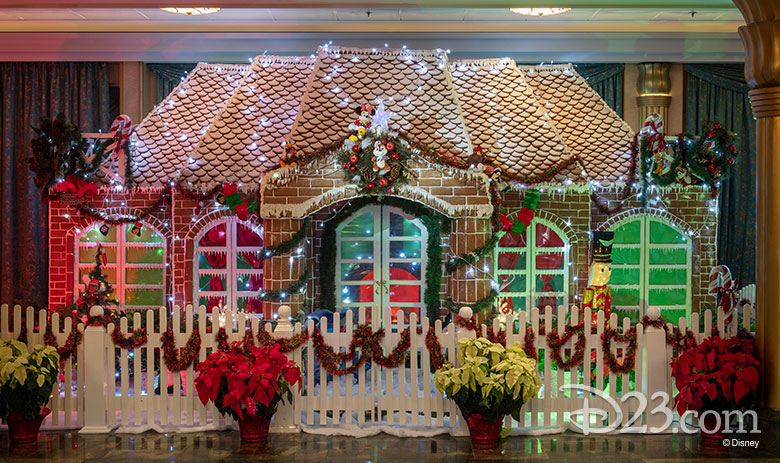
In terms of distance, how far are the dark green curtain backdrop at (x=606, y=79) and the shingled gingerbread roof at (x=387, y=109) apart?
1.83ft

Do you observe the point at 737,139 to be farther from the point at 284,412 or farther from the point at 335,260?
the point at 284,412

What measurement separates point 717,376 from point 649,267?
441cm

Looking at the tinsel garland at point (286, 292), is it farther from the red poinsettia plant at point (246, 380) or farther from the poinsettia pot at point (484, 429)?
the poinsettia pot at point (484, 429)

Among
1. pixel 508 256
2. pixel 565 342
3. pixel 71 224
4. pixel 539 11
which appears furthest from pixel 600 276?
pixel 71 224

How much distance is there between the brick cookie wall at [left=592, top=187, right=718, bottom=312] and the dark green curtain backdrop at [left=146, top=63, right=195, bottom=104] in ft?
21.7

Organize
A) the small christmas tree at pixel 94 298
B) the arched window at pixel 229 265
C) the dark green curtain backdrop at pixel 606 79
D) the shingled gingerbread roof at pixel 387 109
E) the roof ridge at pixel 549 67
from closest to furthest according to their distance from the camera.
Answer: the small christmas tree at pixel 94 298, the shingled gingerbread roof at pixel 387 109, the arched window at pixel 229 265, the roof ridge at pixel 549 67, the dark green curtain backdrop at pixel 606 79

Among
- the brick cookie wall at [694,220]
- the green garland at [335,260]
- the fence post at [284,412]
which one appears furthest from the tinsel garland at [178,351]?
the brick cookie wall at [694,220]

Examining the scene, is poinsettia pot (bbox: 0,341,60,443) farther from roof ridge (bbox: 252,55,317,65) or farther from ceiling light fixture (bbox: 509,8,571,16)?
ceiling light fixture (bbox: 509,8,571,16)

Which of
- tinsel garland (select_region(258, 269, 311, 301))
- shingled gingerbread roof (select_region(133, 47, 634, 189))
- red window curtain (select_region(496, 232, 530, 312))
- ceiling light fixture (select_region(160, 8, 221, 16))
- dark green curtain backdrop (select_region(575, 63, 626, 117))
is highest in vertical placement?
ceiling light fixture (select_region(160, 8, 221, 16))

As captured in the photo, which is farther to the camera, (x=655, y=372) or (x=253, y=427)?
(x=655, y=372)

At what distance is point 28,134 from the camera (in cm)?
1207

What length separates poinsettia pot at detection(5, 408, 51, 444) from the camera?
22.7ft

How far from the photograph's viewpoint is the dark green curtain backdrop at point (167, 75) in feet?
40.7

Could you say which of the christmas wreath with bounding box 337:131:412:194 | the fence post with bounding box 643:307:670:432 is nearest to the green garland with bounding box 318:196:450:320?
the christmas wreath with bounding box 337:131:412:194
